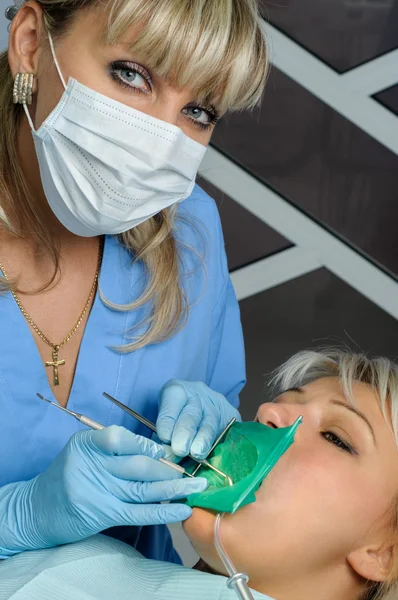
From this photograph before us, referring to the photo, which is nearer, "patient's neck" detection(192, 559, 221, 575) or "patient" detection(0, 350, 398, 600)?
"patient" detection(0, 350, 398, 600)

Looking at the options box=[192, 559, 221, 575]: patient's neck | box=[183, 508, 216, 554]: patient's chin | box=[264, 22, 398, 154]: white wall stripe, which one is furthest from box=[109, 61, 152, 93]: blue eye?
box=[264, 22, 398, 154]: white wall stripe

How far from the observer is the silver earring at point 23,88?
1.46m

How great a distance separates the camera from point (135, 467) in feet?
4.32

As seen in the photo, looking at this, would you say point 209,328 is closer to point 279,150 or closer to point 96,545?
point 96,545

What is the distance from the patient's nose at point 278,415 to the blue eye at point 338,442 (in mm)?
62

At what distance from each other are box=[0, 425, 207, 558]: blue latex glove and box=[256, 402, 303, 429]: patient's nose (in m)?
0.21

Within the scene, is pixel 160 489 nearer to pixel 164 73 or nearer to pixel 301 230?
pixel 164 73

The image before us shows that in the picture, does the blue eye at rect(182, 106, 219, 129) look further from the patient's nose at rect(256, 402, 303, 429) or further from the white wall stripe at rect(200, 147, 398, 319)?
the white wall stripe at rect(200, 147, 398, 319)

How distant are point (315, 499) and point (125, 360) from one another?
44 cm

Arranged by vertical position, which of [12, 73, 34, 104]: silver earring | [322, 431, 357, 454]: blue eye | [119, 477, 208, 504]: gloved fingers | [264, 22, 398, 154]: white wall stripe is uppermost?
[12, 73, 34, 104]: silver earring

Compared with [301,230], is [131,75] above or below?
above

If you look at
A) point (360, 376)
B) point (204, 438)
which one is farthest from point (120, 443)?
point (360, 376)

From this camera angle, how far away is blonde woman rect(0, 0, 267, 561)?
4.43ft

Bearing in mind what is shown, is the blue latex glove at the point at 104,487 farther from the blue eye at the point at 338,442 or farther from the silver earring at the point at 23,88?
the silver earring at the point at 23,88
